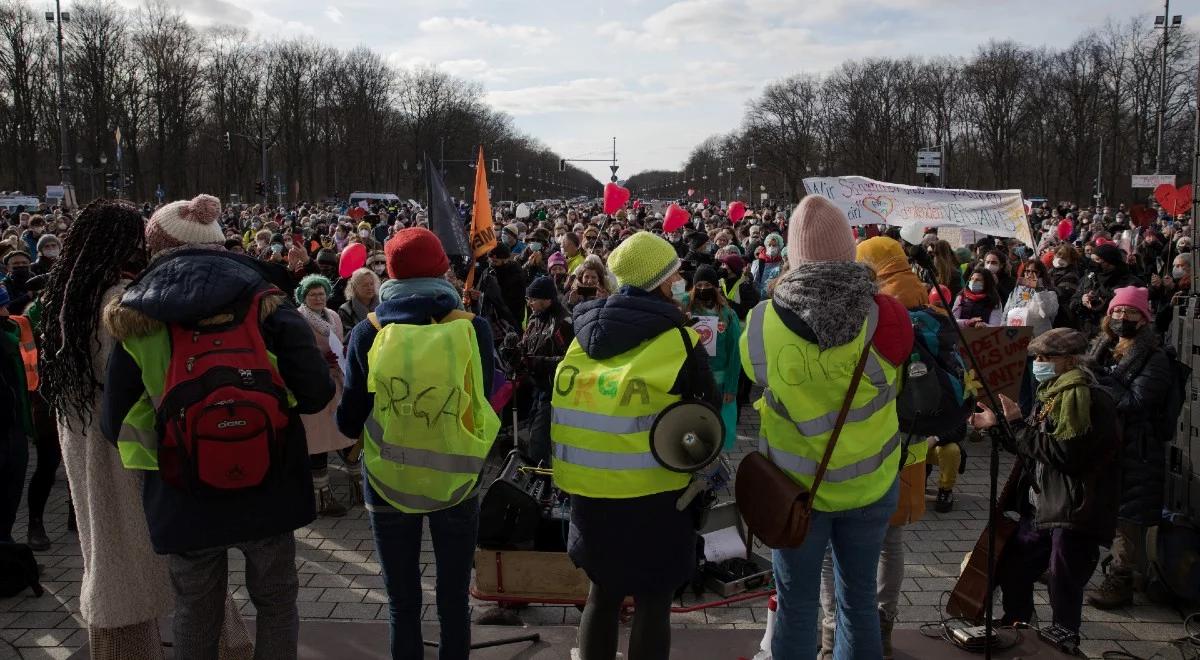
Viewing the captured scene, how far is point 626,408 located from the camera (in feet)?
9.66

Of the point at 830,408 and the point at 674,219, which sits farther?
the point at 674,219

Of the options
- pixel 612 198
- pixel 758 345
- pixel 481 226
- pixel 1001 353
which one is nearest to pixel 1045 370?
pixel 1001 353

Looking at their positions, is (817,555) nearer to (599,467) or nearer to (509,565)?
(599,467)

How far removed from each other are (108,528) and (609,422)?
1.87 m

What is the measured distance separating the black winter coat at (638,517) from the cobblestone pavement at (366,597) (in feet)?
5.11

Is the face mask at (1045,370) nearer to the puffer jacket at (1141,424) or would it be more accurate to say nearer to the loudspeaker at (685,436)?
the puffer jacket at (1141,424)

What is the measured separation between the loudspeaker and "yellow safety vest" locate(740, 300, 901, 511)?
0.95 feet

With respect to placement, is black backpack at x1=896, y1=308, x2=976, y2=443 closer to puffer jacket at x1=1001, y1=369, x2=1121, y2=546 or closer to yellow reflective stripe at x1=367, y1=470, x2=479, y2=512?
puffer jacket at x1=1001, y1=369, x2=1121, y2=546

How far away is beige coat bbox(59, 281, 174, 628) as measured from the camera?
3.26 m

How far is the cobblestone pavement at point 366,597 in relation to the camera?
171 inches

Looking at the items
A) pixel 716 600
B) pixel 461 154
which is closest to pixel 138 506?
pixel 716 600

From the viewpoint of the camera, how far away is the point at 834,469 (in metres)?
2.99

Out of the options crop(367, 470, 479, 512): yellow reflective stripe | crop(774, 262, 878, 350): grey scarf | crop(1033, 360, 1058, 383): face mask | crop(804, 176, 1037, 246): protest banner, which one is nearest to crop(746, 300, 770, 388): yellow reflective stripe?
crop(774, 262, 878, 350): grey scarf

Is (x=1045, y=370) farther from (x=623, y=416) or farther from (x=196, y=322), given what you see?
(x=196, y=322)
